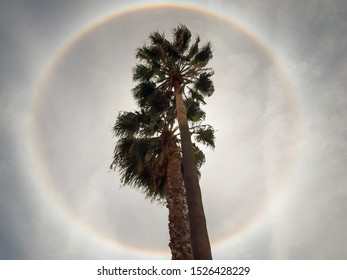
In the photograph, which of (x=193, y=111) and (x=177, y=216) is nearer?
(x=177, y=216)

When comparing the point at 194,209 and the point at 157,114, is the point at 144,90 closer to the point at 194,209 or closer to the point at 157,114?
the point at 157,114

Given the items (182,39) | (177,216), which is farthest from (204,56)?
(177,216)

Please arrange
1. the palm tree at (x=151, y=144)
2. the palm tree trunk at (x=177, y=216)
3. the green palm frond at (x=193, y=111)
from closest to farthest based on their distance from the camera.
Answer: the palm tree trunk at (x=177, y=216) < the palm tree at (x=151, y=144) < the green palm frond at (x=193, y=111)

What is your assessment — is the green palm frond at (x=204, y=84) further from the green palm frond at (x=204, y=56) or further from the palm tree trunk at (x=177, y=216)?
the palm tree trunk at (x=177, y=216)

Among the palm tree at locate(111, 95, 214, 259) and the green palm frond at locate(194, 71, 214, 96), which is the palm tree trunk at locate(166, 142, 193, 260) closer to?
the palm tree at locate(111, 95, 214, 259)

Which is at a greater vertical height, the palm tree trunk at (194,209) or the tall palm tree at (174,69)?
the tall palm tree at (174,69)

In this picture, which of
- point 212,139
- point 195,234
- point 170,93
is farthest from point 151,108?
point 195,234

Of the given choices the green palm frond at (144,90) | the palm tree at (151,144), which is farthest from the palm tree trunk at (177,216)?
the green palm frond at (144,90)
